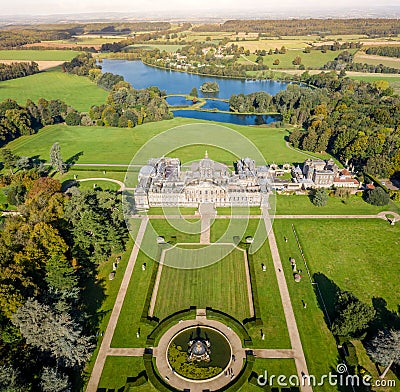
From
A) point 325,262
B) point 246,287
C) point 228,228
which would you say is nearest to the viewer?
point 246,287

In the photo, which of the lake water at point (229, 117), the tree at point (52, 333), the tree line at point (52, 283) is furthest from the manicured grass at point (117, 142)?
the tree at point (52, 333)

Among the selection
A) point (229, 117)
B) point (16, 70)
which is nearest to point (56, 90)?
point (16, 70)

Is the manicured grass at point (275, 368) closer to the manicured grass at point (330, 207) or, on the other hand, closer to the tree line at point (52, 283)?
the tree line at point (52, 283)

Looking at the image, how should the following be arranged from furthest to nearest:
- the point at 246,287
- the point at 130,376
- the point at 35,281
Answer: the point at 246,287
the point at 35,281
the point at 130,376

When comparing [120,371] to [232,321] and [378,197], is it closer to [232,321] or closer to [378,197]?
[232,321]

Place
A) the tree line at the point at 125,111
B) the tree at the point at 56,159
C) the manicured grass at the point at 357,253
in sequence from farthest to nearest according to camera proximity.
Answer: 1. the tree line at the point at 125,111
2. the tree at the point at 56,159
3. the manicured grass at the point at 357,253

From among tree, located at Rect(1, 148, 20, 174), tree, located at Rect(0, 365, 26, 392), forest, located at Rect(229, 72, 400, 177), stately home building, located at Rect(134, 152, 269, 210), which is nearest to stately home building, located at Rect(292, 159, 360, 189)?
forest, located at Rect(229, 72, 400, 177)

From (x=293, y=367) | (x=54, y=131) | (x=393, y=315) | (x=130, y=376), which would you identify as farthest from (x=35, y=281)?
(x=54, y=131)

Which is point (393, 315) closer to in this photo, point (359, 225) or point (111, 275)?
point (359, 225)
